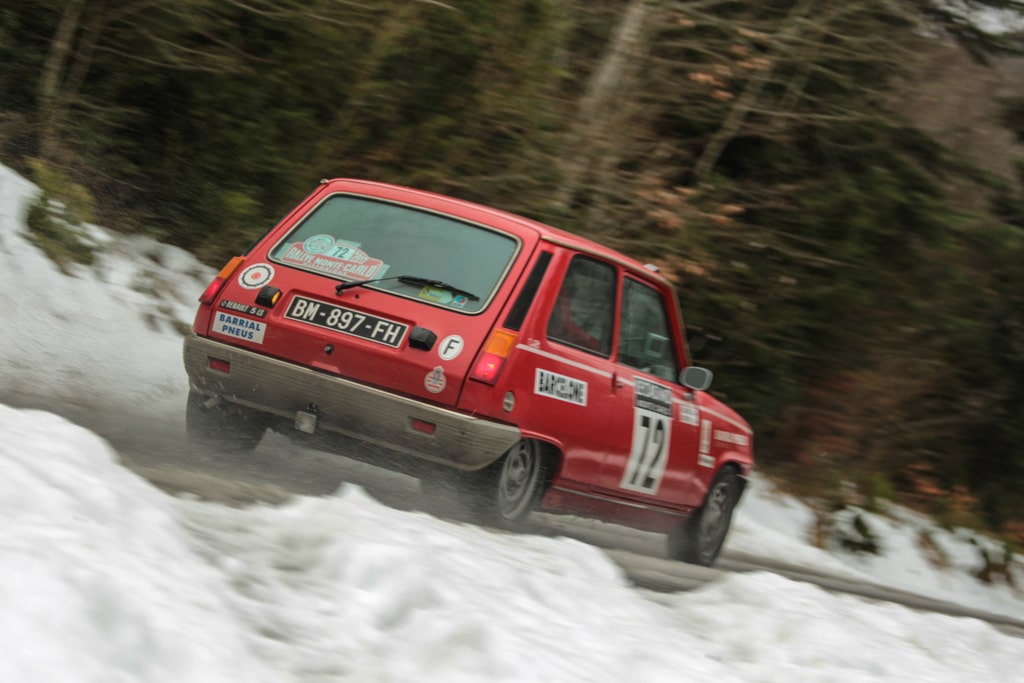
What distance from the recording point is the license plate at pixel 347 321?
6496mm

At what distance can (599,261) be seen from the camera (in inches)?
287

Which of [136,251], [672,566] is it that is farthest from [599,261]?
[136,251]

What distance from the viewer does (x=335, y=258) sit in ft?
22.5

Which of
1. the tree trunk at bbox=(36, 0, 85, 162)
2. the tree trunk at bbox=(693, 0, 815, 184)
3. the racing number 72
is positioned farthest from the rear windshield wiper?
the tree trunk at bbox=(693, 0, 815, 184)

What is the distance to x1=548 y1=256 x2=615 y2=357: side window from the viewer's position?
6.91 meters

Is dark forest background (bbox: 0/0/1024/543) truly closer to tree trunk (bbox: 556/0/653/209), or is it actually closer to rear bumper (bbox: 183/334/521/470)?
tree trunk (bbox: 556/0/653/209)

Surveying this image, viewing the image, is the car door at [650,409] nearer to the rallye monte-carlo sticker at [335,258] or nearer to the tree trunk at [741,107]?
the rallye monte-carlo sticker at [335,258]

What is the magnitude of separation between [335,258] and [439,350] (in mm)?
861

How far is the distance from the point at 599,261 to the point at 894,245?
355 inches

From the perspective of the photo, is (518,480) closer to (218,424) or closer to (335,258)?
(335,258)

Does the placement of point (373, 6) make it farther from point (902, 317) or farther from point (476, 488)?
point (902, 317)

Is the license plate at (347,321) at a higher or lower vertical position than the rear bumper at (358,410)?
higher

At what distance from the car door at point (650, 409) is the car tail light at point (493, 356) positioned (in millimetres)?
1012

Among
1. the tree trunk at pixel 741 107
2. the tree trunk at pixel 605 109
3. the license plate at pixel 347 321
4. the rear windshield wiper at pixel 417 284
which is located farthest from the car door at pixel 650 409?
the tree trunk at pixel 741 107
